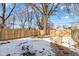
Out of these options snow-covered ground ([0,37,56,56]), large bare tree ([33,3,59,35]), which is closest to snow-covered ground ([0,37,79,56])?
snow-covered ground ([0,37,56,56])

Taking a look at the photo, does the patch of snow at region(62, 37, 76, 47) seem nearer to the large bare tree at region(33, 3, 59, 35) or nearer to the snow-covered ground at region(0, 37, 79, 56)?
the snow-covered ground at region(0, 37, 79, 56)

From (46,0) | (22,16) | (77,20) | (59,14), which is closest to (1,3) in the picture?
(22,16)

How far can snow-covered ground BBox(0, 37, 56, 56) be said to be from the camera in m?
1.76

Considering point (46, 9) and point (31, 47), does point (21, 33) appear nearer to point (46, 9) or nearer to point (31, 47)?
point (31, 47)

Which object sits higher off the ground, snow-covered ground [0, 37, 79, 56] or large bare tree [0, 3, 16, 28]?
large bare tree [0, 3, 16, 28]

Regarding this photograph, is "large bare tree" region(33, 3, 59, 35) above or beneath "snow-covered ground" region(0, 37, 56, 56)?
above

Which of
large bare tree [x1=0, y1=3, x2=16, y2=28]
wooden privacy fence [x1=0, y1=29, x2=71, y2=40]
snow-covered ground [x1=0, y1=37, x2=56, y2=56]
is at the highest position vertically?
large bare tree [x1=0, y1=3, x2=16, y2=28]

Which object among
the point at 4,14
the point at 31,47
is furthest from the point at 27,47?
the point at 4,14

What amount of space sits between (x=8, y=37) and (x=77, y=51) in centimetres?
57

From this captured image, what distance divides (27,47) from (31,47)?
33 millimetres

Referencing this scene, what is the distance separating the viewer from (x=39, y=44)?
1.77m

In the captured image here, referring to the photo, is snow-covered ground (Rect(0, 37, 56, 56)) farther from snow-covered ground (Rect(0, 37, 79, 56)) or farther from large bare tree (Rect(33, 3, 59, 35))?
large bare tree (Rect(33, 3, 59, 35))

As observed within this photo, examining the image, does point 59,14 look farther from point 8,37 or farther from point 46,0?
point 8,37

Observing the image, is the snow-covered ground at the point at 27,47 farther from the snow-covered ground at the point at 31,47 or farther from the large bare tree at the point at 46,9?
the large bare tree at the point at 46,9
